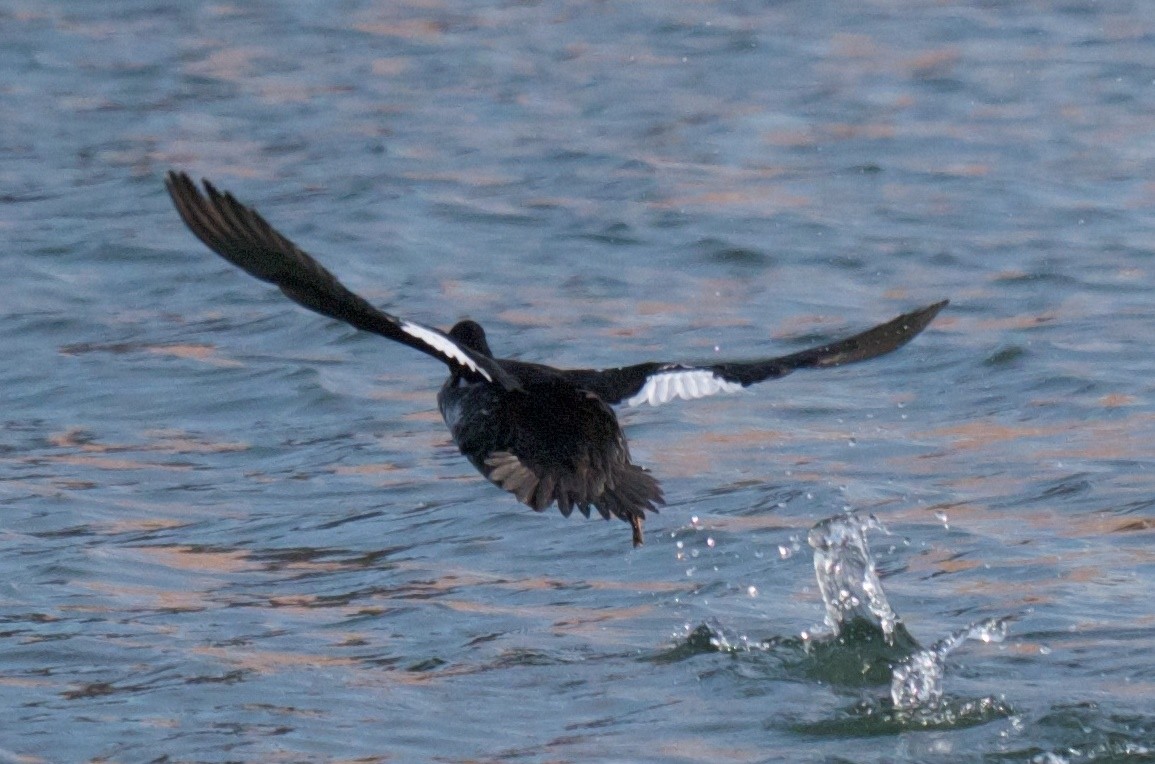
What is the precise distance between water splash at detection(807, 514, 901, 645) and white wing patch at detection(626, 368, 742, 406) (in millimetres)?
693

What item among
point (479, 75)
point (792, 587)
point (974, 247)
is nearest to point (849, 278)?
point (974, 247)

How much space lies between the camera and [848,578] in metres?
5.92

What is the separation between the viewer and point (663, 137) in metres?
12.9

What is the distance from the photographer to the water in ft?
18.0

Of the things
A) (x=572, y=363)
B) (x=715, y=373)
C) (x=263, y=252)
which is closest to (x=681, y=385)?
(x=715, y=373)

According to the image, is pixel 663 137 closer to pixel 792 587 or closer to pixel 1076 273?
pixel 1076 273

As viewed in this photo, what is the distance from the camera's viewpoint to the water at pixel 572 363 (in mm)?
5488

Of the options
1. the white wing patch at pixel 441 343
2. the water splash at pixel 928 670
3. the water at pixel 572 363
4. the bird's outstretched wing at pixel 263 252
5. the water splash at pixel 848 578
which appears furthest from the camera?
the water splash at pixel 848 578

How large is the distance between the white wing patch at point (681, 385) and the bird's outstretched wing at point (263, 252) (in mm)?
963

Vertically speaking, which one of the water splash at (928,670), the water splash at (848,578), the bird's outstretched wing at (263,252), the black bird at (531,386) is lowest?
the water splash at (928,670)

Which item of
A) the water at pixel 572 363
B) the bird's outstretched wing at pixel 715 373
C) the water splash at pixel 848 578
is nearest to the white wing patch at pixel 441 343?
the bird's outstretched wing at pixel 715 373

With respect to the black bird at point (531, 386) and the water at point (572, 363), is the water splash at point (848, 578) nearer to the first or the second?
the water at point (572, 363)

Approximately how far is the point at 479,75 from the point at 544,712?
31.2ft

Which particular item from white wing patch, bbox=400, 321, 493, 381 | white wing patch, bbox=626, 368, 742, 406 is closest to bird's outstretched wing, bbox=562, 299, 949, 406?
white wing patch, bbox=626, 368, 742, 406
